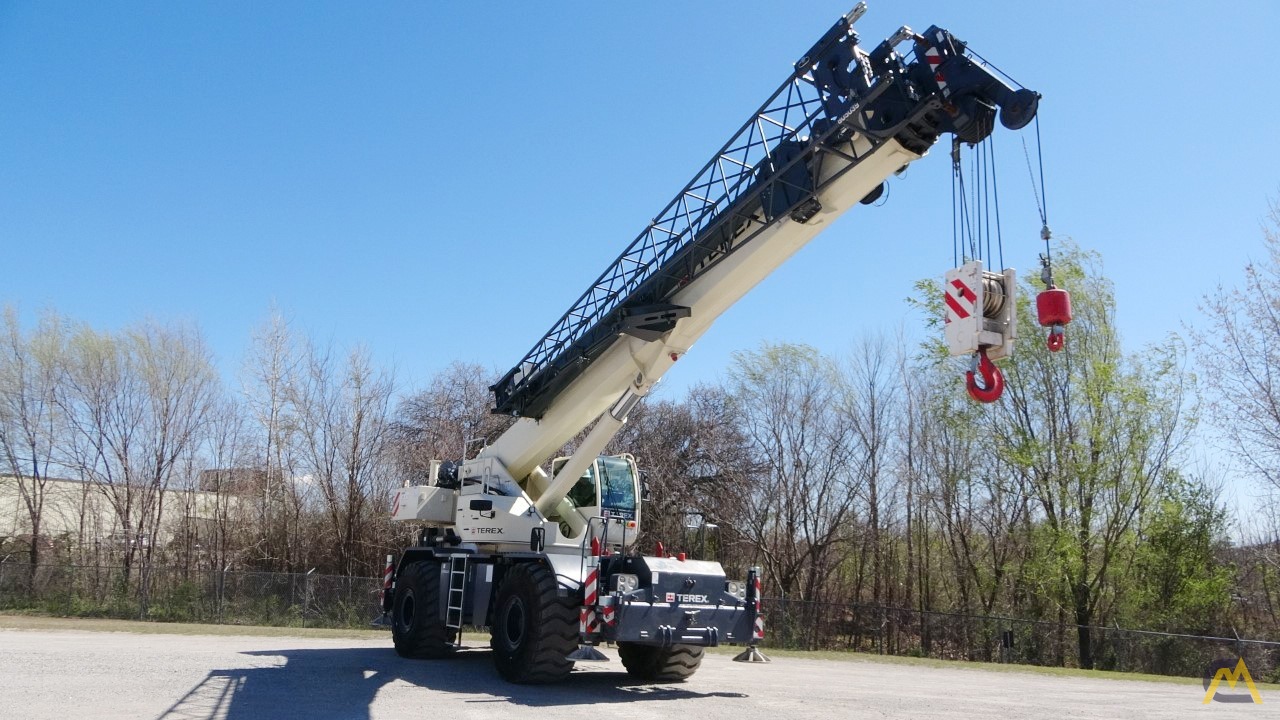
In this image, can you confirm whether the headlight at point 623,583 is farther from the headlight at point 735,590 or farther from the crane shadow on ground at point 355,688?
the headlight at point 735,590

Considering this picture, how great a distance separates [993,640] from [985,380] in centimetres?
2104

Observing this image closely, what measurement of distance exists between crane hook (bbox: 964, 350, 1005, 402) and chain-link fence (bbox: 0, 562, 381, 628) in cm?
2198

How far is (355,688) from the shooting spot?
36.0ft

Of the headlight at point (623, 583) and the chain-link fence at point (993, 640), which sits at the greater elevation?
the headlight at point (623, 583)

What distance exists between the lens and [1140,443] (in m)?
26.9

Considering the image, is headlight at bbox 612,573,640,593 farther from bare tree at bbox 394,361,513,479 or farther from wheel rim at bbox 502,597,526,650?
bare tree at bbox 394,361,513,479

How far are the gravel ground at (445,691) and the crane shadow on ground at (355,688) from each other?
22mm

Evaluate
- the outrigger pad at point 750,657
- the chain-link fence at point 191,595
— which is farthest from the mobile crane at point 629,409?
the chain-link fence at point 191,595

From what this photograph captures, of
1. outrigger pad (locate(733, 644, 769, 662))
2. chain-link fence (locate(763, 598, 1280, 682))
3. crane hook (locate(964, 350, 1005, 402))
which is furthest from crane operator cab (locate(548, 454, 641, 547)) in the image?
chain-link fence (locate(763, 598, 1280, 682))

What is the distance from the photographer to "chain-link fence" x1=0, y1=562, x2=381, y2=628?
84.5 feet

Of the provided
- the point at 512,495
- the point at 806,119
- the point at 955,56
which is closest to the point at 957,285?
the point at 955,56

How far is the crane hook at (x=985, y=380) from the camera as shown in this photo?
7922 mm

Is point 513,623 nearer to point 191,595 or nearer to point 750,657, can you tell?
point 750,657

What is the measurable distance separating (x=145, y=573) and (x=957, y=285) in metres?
27.3
